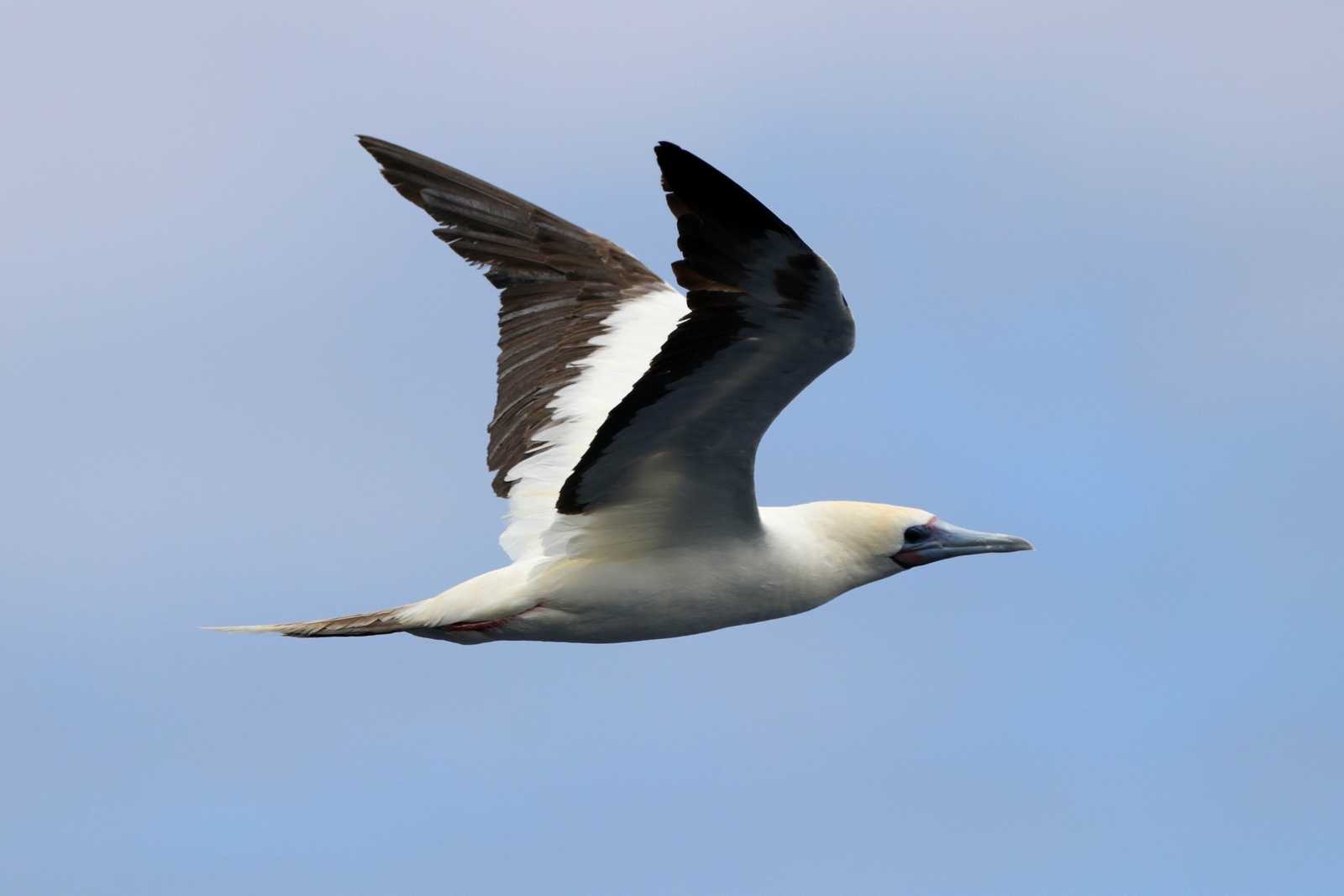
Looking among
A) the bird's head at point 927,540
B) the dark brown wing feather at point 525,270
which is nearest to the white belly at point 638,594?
the bird's head at point 927,540

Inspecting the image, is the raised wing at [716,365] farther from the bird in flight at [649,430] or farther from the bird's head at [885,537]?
the bird's head at [885,537]

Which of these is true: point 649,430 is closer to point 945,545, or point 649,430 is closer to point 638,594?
point 638,594

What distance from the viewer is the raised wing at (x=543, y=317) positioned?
13055 millimetres

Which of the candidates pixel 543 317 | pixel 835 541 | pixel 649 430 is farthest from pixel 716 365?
pixel 543 317

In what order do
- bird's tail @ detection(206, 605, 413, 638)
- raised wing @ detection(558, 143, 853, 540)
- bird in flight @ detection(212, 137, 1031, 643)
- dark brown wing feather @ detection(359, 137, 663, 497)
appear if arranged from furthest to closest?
dark brown wing feather @ detection(359, 137, 663, 497) → bird's tail @ detection(206, 605, 413, 638) → bird in flight @ detection(212, 137, 1031, 643) → raised wing @ detection(558, 143, 853, 540)

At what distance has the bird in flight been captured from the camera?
9.78 metres

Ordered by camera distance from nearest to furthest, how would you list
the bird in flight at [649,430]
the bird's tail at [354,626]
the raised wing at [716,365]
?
the raised wing at [716,365]
the bird in flight at [649,430]
the bird's tail at [354,626]

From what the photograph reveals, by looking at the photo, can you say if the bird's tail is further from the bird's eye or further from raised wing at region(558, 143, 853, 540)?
the bird's eye

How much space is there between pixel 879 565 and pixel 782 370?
2523mm

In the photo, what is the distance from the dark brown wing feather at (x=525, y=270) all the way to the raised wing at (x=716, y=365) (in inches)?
77.0

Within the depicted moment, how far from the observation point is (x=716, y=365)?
1025cm

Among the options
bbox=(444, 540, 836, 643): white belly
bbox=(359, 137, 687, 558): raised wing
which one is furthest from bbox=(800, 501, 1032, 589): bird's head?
bbox=(359, 137, 687, 558): raised wing

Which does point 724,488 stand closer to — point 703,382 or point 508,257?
point 703,382

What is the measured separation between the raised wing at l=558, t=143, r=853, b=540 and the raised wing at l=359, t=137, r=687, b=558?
4.28 feet
